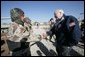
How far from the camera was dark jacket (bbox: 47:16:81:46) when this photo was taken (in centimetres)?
421

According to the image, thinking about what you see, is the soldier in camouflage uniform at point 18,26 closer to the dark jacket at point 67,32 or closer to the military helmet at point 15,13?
the military helmet at point 15,13

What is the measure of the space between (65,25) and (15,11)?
1586 mm

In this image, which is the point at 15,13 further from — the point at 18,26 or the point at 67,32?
the point at 67,32

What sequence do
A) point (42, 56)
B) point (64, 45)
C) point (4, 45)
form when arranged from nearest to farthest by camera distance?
1. point (64, 45)
2. point (4, 45)
3. point (42, 56)

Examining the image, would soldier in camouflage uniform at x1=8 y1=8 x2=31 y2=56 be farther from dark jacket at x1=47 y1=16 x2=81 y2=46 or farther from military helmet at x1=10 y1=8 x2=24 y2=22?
dark jacket at x1=47 y1=16 x2=81 y2=46

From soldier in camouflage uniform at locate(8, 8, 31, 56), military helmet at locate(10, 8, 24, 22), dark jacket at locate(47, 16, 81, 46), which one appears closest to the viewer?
dark jacket at locate(47, 16, 81, 46)

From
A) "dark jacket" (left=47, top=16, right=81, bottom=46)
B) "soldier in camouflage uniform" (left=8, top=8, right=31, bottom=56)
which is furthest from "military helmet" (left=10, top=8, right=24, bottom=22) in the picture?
"dark jacket" (left=47, top=16, right=81, bottom=46)

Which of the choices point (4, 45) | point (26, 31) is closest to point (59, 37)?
point (26, 31)

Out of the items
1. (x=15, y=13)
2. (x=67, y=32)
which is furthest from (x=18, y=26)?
(x=67, y=32)

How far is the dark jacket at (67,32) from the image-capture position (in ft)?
13.8

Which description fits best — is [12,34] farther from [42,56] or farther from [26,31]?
[42,56]

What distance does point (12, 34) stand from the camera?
439 centimetres

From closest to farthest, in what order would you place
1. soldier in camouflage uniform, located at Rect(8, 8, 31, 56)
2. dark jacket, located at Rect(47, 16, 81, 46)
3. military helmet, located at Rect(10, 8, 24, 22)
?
1. dark jacket, located at Rect(47, 16, 81, 46)
2. soldier in camouflage uniform, located at Rect(8, 8, 31, 56)
3. military helmet, located at Rect(10, 8, 24, 22)

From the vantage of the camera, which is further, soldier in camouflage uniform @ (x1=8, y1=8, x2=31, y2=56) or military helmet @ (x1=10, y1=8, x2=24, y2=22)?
military helmet @ (x1=10, y1=8, x2=24, y2=22)
